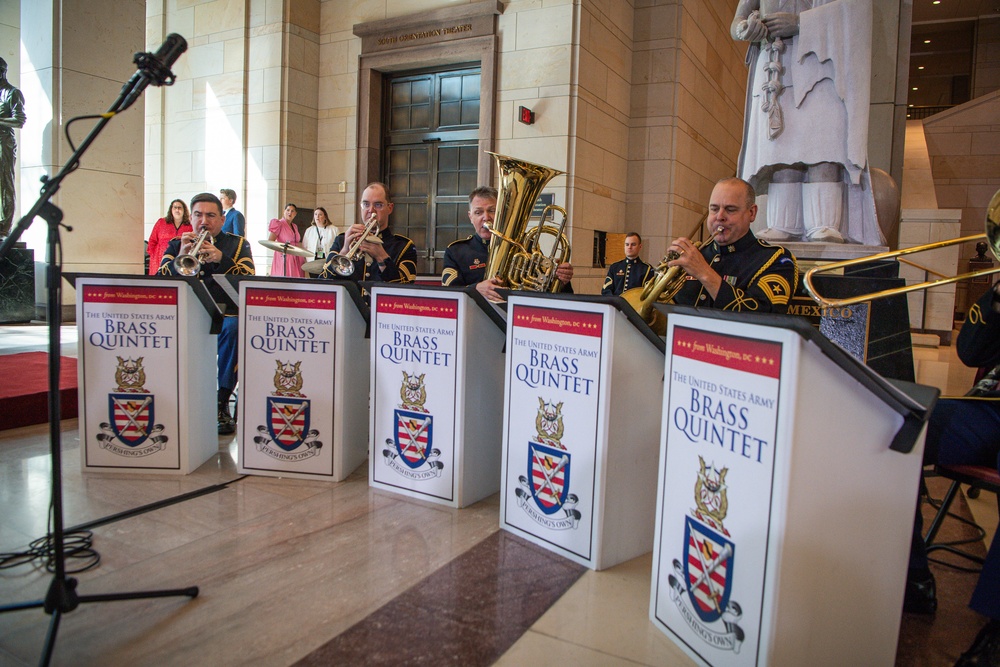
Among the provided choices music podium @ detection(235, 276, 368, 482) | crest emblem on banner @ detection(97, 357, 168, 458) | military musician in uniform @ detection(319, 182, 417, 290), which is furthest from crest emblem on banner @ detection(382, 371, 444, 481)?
crest emblem on banner @ detection(97, 357, 168, 458)

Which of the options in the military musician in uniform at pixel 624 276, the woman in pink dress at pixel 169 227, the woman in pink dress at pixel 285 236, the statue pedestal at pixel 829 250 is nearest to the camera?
the statue pedestal at pixel 829 250

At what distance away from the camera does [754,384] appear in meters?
1.64

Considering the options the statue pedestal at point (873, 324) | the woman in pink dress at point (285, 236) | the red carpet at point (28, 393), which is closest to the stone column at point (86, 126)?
the woman in pink dress at point (285, 236)

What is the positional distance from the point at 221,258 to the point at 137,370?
103cm

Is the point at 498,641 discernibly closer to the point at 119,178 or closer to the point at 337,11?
the point at 119,178

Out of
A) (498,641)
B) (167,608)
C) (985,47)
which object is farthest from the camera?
(985,47)

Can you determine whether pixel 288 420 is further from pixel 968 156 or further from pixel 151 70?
pixel 968 156

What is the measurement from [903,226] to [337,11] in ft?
32.9

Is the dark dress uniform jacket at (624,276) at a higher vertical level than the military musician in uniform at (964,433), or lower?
higher

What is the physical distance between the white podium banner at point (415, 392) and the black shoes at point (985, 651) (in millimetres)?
1887

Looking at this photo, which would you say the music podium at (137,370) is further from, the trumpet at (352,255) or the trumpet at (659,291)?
the trumpet at (659,291)

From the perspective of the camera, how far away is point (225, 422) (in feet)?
13.9

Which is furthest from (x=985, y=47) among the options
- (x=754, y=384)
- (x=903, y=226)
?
(x=754, y=384)

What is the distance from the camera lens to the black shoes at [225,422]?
4180 millimetres
